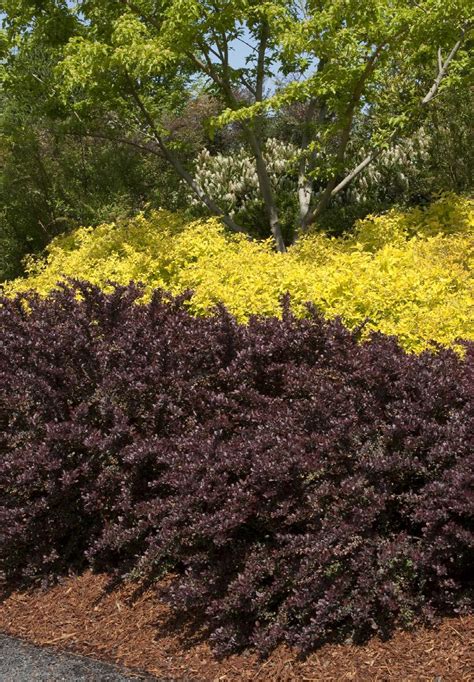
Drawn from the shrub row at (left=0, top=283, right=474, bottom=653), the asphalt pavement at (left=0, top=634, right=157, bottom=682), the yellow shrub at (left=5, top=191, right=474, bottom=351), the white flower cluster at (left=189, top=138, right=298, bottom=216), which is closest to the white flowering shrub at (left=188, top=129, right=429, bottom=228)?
the white flower cluster at (left=189, top=138, right=298, bottom=216)

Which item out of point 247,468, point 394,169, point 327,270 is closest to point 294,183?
point 394,169

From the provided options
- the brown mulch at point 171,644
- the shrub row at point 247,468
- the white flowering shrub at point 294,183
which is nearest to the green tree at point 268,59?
the white flowering shrub at point 294,183

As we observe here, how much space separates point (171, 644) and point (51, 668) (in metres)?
0.49

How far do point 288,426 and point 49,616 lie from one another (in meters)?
1.42

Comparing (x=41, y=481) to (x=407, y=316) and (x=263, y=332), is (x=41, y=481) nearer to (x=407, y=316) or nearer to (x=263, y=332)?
(x=263, y=332)

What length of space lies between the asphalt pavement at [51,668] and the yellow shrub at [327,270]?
7.35ft

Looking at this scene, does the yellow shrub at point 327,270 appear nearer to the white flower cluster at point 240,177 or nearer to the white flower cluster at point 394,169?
the white flower cluster at point 240,177

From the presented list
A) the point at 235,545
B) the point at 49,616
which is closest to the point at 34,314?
the point at 49,616

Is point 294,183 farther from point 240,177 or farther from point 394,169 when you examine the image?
point 394,169

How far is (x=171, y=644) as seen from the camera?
10.3 ft

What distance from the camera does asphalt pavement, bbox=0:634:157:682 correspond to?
→ 2.98 metres

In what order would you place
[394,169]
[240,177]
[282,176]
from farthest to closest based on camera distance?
[240,177] < [282,176] < [394,169]

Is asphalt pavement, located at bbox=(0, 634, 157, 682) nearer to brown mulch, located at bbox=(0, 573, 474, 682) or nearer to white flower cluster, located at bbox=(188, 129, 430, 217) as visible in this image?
brown mulch, located at bbox=(0, 573, 474, 682)

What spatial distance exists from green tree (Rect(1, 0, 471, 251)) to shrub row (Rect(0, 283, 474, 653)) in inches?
132
